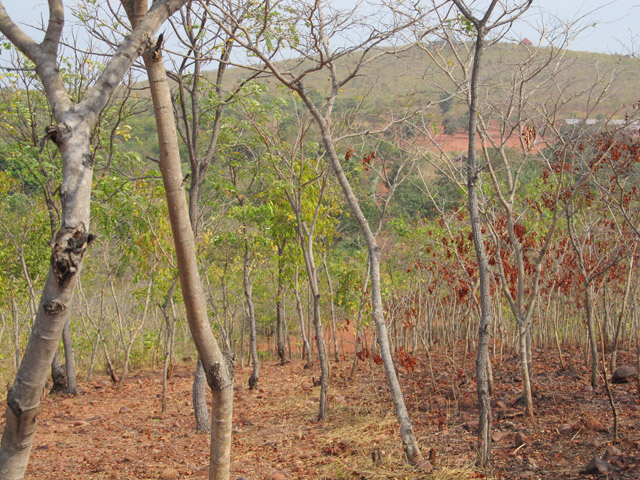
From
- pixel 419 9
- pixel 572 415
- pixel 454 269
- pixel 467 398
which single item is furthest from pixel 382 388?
pixel 419 9

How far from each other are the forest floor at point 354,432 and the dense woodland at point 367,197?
0.15 m

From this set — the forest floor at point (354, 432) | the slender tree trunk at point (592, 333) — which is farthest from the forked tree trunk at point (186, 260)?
the slender tree trunk at point (592, 333)

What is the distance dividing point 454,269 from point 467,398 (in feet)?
9.57

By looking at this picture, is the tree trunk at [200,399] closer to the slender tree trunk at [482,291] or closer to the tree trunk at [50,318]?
the slender tree trunk at [482,291]

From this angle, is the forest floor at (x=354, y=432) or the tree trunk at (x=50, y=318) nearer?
the tree trunk at (x=50, y=318)

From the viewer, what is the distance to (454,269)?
9.42 meters

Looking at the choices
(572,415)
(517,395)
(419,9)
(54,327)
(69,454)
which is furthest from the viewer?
(517,395)

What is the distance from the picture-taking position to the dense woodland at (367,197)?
484cm

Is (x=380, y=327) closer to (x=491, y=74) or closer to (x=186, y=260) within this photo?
(x=186, y=260)

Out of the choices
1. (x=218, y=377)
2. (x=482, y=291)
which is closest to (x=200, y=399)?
(x=482, y=291)

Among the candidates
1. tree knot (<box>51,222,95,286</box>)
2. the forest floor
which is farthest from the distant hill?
tree knot (<box>51,222,95,286</box>)

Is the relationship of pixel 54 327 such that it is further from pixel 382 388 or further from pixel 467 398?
pixel 382 388

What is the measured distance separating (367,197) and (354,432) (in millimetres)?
3424

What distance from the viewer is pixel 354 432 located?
6039 millimetres
